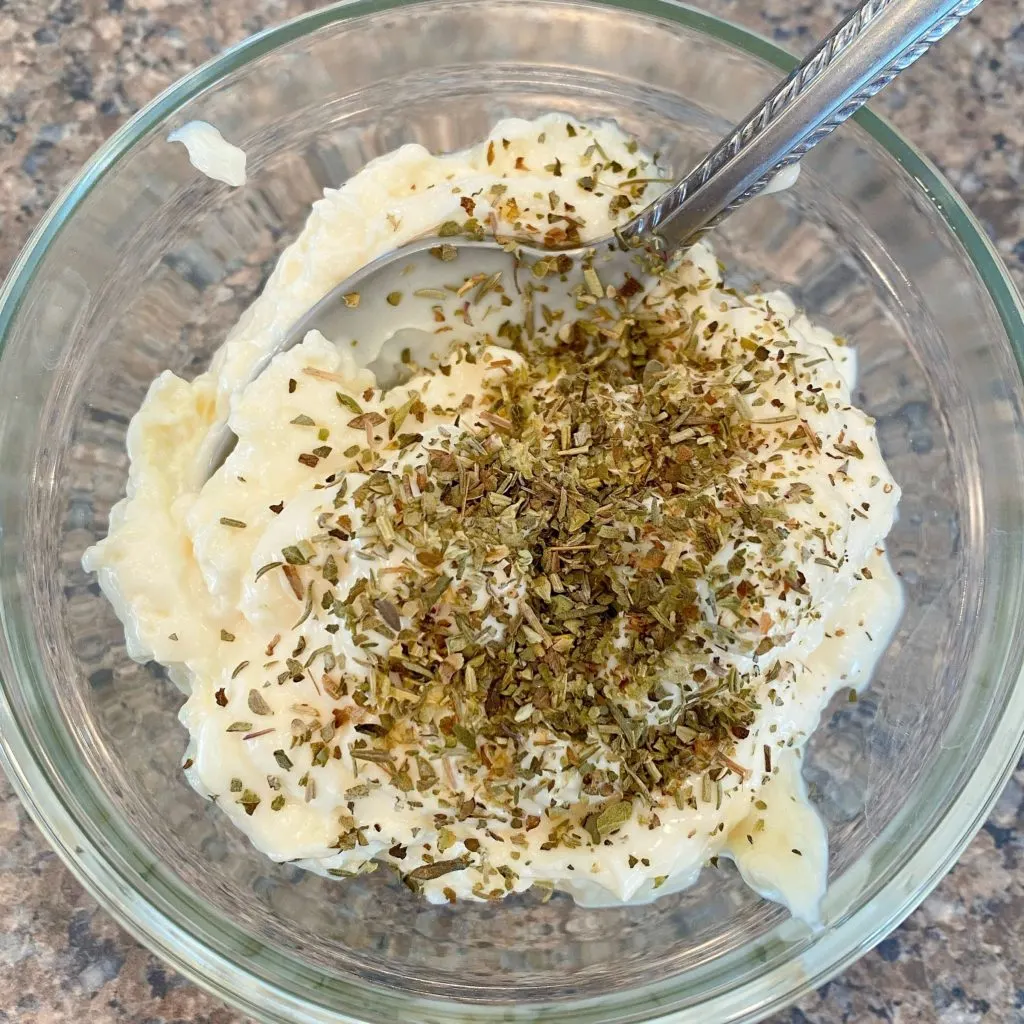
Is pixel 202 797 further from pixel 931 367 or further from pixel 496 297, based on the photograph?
pixel 931 367

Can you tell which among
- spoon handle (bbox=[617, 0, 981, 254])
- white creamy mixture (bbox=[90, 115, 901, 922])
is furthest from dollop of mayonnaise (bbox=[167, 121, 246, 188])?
spoon handle (bbox=[617, 0, 981, 254])

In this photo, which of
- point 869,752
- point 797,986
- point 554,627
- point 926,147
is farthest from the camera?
point 926,147

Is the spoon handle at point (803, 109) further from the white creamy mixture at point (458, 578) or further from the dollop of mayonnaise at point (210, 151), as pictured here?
the dollop of mayonnaise at point (210, 151)

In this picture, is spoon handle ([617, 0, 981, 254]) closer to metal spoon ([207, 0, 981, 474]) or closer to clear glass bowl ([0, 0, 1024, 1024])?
metal spoon ([207, 0, 981, 474])

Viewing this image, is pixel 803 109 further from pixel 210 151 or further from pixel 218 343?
pixel 218 343

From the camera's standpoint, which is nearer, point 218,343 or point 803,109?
point 803,109

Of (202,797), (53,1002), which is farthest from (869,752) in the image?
(53,1002)

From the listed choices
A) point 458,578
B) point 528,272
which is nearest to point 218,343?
point 528,272
